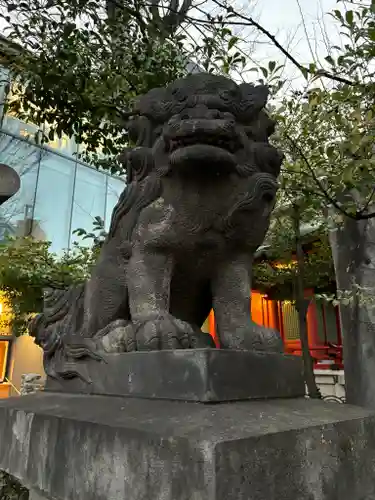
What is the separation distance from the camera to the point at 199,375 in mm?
1185

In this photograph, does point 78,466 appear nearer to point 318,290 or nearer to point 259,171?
point 259,171

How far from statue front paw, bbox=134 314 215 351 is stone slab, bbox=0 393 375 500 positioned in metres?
0.18

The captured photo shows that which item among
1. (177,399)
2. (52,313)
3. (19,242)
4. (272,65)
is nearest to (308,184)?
(272,65)

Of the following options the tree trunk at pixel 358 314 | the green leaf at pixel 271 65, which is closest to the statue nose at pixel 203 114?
the green leaf at pixel 271 65

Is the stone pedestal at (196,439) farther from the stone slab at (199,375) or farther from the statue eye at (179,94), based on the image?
the statue eye at (179,94)

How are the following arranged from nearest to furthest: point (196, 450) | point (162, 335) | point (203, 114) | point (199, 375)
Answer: point (196, 450), point (199, 375), point (162, 335), point (203, 114)

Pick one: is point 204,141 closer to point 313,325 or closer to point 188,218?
point 188,218

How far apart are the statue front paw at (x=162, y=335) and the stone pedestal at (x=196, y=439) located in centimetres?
6

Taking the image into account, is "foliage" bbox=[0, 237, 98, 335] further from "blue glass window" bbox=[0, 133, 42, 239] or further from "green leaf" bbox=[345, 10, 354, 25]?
"green leaf" bbox=[345, 10, 354, 25]

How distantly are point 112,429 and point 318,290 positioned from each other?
6.75m

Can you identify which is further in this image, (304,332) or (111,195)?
(111,195)

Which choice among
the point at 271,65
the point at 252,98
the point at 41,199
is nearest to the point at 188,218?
the point at 252,98

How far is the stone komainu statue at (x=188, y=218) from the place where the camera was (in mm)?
1516

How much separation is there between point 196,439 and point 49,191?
9407 mm
